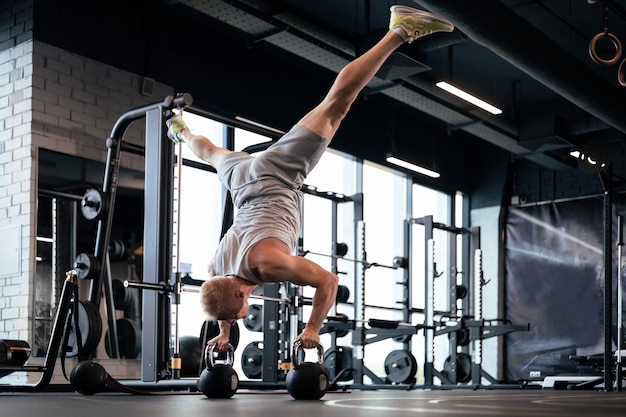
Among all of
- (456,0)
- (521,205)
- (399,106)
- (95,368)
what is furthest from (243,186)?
(521,205)

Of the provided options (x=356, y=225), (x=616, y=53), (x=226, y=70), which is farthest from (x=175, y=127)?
(x=356, y=225)

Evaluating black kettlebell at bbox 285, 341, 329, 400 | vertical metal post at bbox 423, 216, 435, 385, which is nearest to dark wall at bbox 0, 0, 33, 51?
black kettlebell at bbox 285, 341, 329, 400

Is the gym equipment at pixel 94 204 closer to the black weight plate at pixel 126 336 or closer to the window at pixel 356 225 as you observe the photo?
the black weight plate at pixel 126 336

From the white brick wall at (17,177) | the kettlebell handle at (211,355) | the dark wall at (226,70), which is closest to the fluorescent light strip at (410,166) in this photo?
the dark wall at (226,70)

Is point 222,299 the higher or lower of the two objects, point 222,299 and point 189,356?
the higher

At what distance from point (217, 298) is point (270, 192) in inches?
25.3

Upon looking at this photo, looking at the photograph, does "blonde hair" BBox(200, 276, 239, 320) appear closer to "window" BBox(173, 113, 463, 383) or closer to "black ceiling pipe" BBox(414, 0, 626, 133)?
"black ceiling pipe" BBox(414, 0, 626, 133)

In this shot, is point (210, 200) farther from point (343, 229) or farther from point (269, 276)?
point (269, 276)

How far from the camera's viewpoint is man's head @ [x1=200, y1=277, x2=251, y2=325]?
3.62 m

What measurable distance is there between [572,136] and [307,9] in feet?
12.8

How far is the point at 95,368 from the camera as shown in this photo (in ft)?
14.2

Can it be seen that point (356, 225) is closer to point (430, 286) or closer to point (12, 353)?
point (430, 286)

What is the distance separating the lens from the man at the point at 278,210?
3.77 m

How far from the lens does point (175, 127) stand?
4824 mm
